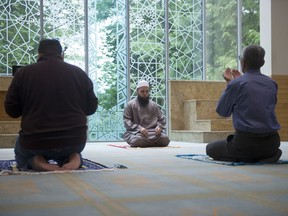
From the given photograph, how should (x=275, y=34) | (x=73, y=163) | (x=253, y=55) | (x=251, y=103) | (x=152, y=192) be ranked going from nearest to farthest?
(x=152, y=192)
(x=73, y=163)
(x=251, y=103)
(x=253, y=55)
(x=275, y=34)

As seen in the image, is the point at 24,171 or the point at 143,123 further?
the point at 143,123

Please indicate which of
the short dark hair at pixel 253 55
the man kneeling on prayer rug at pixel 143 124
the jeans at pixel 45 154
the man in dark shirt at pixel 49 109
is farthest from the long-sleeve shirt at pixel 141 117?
the man in dark shirt at pixel 49 109

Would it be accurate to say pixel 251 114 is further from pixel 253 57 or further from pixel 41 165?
pixel 41 165

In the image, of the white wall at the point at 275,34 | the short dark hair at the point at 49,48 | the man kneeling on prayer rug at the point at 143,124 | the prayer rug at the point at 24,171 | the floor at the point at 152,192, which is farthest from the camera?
the white wall at the point at 275,34

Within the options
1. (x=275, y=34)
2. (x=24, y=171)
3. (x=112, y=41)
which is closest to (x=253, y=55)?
(x=24, y=171)

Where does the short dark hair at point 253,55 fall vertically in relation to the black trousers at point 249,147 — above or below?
above

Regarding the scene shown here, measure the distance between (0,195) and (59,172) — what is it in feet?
2.96

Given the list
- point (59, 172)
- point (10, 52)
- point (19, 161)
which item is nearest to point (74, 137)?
point (59, 172)

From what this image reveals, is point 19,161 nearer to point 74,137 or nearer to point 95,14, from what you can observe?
point 74,137

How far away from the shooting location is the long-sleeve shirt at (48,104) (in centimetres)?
325

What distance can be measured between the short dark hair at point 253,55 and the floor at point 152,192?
3.08 ft

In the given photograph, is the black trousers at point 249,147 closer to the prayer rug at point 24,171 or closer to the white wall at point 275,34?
the prayer rug at point 24,171

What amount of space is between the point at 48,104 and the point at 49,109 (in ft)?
0.12

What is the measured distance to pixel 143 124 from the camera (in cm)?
687
